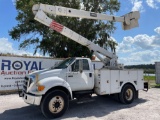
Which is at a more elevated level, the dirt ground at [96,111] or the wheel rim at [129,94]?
the wheel rim at [129,94]

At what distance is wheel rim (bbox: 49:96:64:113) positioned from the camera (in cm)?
751

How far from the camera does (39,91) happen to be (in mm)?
7340

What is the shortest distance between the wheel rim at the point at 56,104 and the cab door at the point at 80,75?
944 mm

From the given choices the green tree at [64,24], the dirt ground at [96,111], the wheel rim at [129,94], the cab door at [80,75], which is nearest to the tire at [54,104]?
the dirt ground at [96,111]

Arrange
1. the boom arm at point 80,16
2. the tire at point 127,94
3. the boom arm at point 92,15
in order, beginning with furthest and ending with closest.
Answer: the tire at point 127,94 → the boom arm at point 92,15 → the boom arm at point 80,16

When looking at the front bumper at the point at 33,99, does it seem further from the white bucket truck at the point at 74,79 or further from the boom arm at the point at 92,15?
the boom arm at the point at 92,15

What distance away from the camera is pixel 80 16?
1018cm

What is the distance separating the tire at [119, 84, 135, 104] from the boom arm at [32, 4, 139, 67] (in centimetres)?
158

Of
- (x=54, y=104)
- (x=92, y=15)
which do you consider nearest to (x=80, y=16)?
(x=92, y=15)

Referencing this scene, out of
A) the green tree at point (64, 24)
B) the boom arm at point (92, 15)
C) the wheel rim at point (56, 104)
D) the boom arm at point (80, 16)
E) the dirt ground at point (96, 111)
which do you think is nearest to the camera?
the wheel rim at point (56, 104)

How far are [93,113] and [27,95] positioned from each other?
290cm

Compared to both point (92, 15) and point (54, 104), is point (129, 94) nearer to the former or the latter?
point (54, 104)

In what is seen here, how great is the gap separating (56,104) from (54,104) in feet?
0.28

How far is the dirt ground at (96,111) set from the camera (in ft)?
25.3
